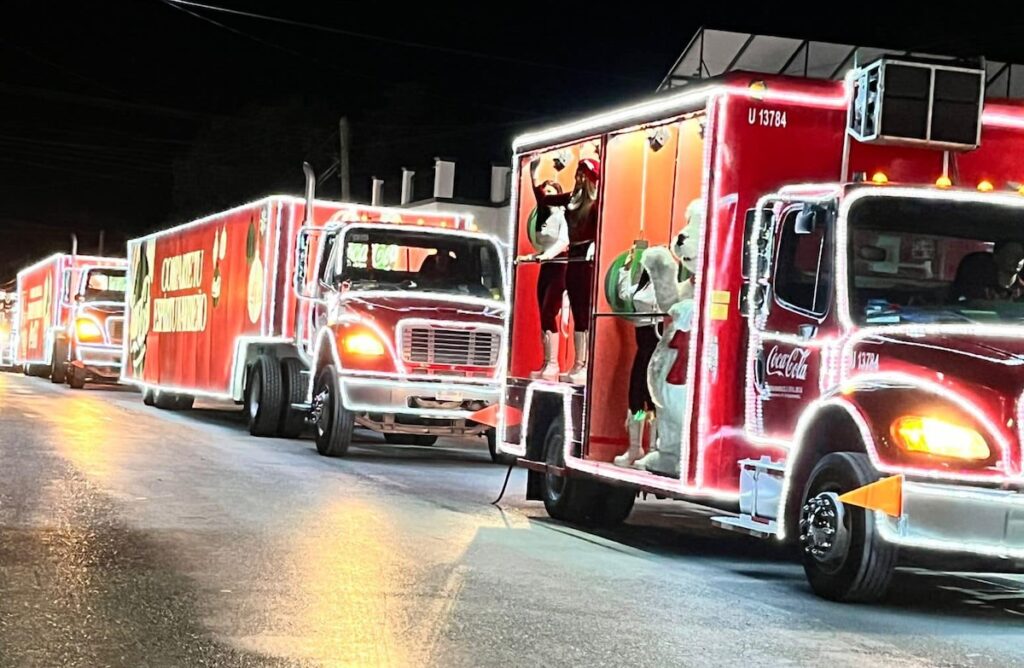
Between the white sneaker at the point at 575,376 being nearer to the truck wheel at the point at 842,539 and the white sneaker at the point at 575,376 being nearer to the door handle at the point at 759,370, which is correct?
the door handle at the point at 759,370

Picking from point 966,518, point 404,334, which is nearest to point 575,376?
point 966,518

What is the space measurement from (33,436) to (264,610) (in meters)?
11.2

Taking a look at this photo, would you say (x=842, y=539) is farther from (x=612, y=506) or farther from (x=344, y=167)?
(x=344, y=167)

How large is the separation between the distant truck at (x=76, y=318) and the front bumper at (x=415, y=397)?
1793 cm

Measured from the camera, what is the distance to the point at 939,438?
7.73m

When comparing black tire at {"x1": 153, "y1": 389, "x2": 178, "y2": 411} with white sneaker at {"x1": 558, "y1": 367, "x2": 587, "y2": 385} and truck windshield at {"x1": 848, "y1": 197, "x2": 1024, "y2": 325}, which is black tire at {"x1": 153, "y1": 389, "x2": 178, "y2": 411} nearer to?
white sneaker at {"x1": 558, "y1": 367, "x2": 587, "y2": 385}

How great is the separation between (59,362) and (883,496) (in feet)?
106

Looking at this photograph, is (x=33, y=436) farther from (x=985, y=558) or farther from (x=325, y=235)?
(x=985, y=558)

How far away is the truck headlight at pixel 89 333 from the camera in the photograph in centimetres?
3319

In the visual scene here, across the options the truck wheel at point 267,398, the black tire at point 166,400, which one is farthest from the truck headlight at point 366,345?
the black tire at point 166,400

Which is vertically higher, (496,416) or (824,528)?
(496,416)

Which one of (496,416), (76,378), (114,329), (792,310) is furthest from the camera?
(76,378)

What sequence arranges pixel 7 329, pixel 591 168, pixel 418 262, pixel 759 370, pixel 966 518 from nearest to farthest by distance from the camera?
pixel 966 518 < pixel 759 370 < pixel 591 168 < pixel 418 262 < pixel 7 329

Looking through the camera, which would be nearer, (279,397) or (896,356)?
(896,356)
